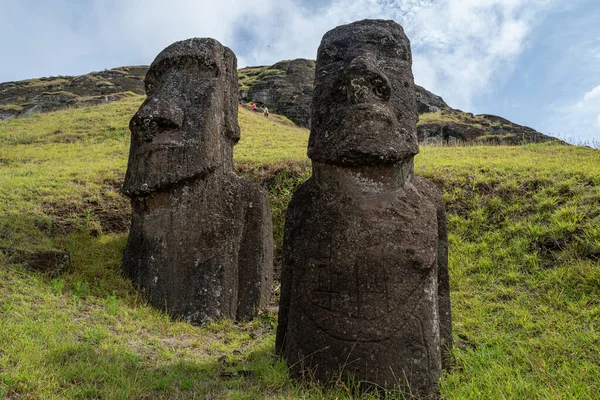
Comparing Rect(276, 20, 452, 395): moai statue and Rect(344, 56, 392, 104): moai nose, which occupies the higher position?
Rect(344, 56, 392, 104): moai nose

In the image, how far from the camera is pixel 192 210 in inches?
251

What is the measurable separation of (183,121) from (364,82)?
3189 mm

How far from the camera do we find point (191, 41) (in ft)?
23.1

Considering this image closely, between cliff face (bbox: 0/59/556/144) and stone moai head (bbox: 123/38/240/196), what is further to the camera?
→ cliff face (bbox: 0/59/556/144)

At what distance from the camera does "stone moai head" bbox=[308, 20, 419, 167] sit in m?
3.88

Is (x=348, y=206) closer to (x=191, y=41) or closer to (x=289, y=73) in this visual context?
(x=191, y=41)

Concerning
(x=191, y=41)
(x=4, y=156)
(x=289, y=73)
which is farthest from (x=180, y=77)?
(x=289, y=73)

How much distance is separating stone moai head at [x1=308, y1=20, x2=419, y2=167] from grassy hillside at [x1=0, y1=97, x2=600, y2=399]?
6.02ft

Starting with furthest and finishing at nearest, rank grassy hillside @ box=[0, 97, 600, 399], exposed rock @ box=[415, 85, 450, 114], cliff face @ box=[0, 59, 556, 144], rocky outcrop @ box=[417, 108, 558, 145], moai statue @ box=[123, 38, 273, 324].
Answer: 1. exposed rock @ box=[415, 85, 450, 114]
2. cliff face @ box=[0, 59, 556, 144]
3. rocky outcrop @ box=[417, 108, 558, 145]
4. moai statue @ box=[123, 38, 273, 324]
5. grassy hillside @ box=[0, 97, 600, 399]

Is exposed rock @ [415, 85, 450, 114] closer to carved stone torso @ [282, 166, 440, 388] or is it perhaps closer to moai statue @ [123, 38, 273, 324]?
moai statue @ [123, 38, 273, 324]

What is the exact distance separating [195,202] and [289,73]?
44.7 metres

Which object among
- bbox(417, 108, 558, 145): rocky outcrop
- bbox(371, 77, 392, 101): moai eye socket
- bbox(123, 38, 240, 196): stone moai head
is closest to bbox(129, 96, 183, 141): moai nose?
bbox(123, 38, 240, 196): stone moai head

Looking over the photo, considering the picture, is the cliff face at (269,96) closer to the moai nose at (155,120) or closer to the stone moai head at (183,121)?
the stone moai head at (183,121)

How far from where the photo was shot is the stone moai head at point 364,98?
388cm
